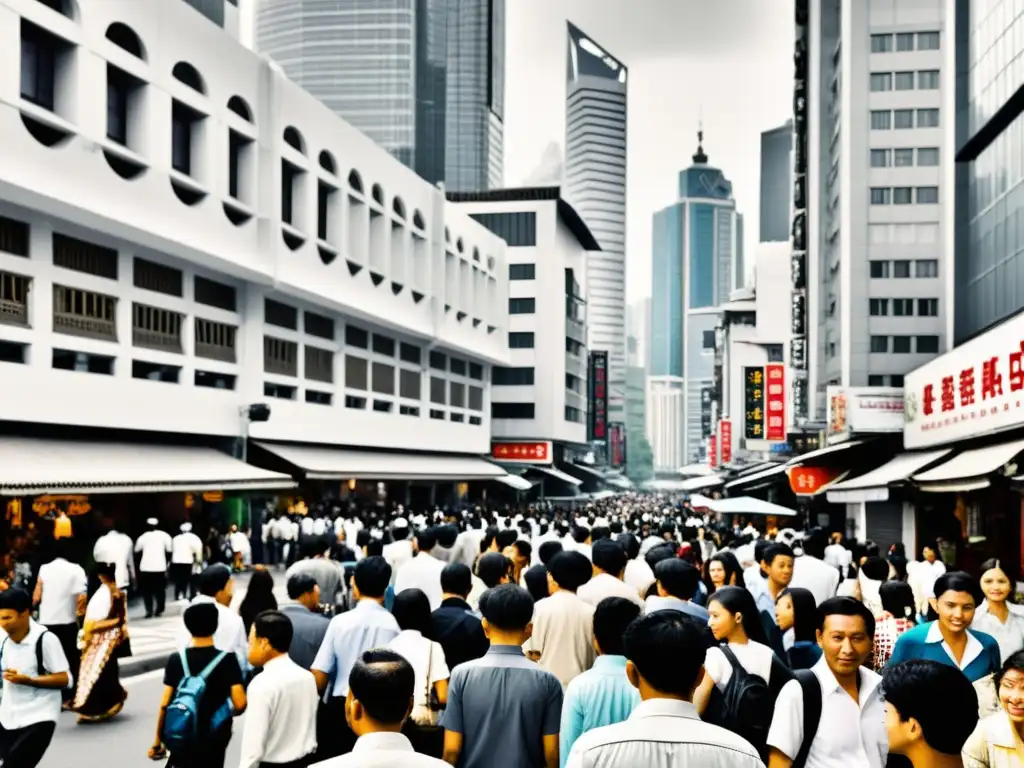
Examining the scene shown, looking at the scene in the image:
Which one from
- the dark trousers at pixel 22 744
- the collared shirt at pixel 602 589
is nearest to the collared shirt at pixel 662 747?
the dark trousers at pixel 22 744

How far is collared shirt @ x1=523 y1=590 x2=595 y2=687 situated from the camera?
6.90m

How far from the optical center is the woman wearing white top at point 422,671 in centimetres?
626

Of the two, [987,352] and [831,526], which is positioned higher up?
[987,352]

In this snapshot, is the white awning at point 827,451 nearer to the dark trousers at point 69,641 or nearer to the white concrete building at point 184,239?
the white concrete building at point 184,239

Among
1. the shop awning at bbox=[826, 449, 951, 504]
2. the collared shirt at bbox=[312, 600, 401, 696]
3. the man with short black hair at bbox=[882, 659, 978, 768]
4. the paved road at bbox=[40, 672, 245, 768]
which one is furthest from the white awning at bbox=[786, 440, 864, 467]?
the man with short black hair at bbox=[882, 659, 978, 768]

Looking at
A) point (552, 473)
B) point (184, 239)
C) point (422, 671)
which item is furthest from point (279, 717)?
point (552, 473)

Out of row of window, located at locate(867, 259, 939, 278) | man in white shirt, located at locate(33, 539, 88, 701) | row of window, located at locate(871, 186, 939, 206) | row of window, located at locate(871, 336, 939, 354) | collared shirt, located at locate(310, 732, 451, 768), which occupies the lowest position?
man in white shirt, located at locate(33, 539, 88, 701)

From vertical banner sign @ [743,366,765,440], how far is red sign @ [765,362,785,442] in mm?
2199

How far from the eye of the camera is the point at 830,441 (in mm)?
37188

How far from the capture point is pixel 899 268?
42594 mm

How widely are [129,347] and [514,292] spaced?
47670mm

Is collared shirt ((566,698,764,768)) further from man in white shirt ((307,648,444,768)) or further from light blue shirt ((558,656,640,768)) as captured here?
light blue shirt ((558,656,640,768))

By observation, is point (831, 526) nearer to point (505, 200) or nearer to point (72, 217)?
point (72, 217)

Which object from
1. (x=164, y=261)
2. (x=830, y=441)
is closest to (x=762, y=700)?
(x=164, y=261)
